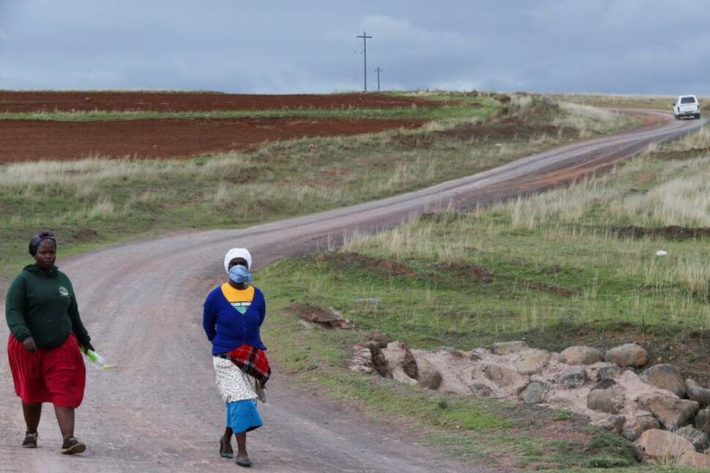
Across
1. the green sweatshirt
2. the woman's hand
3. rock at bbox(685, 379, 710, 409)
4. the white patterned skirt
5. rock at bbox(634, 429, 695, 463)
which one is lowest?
rock at bbox(685, 379, 710, 409)

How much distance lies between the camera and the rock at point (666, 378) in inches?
531

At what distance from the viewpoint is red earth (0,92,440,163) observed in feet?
146

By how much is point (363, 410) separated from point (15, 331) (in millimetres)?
4421

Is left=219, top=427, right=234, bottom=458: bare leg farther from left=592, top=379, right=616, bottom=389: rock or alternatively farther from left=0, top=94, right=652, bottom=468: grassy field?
left=592, top=379, right=616, bottom=389: rock

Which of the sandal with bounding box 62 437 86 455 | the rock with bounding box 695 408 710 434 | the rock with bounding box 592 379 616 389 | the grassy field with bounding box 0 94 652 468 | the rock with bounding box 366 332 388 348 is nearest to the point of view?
the sandal with bounding box 62 437 86 455

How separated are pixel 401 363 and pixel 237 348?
5.91 meters

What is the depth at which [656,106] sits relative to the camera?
89188 millimetres

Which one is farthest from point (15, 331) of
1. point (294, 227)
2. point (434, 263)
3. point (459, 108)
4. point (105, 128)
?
point (459, 108)

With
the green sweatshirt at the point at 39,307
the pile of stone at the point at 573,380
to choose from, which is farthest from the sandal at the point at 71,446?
the pile of stone at the point at 573,380

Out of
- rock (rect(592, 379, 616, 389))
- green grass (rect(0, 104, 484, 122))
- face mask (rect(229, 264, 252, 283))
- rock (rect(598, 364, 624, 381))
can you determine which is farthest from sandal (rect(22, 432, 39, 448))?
green grass (rect(0, 104, 484, 122))

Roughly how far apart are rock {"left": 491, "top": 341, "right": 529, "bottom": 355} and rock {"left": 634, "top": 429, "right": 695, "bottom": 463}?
4619 mm

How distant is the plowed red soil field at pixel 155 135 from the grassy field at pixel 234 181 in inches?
163

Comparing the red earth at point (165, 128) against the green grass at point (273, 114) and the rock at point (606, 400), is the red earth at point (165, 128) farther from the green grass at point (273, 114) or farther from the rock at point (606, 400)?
the rock at point (606, 400)

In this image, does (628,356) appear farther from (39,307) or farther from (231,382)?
(39,307)
